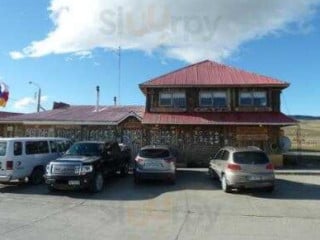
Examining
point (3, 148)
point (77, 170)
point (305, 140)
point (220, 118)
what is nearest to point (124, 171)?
point (77, 170)

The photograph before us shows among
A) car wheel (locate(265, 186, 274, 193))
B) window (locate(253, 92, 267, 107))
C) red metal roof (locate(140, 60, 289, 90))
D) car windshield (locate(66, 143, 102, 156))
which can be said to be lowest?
car wheel (locate(265, 186, 274, 193))

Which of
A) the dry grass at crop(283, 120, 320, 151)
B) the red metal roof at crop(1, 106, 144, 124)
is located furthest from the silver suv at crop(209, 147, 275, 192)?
the dry grass at crop(283, 120, 320, 151)

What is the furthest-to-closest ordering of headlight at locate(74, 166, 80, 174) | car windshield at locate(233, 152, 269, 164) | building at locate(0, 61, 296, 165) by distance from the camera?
building at locate(0, 61, 296, 165), car windshield at locate(233, 152, 269, 164), headlight at locate(74, 166, 80, 174)

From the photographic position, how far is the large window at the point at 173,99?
2867 cm

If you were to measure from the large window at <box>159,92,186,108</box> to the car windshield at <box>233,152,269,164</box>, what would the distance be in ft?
39.6

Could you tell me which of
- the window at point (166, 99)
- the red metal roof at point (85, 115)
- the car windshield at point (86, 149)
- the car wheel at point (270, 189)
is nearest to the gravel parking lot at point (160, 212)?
the car wheel at point (270, 189)

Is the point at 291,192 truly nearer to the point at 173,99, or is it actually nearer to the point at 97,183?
the point at 97,183

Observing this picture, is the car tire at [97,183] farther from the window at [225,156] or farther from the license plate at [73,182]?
the window at [225,156]

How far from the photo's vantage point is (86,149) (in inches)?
715

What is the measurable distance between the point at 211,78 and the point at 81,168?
49.1 feet

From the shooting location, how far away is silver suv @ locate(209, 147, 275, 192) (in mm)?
16219

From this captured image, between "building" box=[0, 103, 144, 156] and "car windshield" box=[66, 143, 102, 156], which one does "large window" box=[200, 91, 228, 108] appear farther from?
"car windshield" box=[66, 143, 102, 156]

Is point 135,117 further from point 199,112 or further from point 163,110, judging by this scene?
point 199,112

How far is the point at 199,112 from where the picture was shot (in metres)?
28.4
